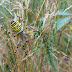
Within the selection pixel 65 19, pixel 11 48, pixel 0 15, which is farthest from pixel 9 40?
pixel 65 19

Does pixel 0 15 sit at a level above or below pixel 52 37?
above

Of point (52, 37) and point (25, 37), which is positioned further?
point (52, 37)

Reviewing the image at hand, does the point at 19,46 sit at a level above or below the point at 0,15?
below

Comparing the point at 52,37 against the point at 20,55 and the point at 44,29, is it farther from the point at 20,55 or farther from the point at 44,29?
the point at 20,55

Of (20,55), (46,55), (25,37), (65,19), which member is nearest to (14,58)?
(20,55)

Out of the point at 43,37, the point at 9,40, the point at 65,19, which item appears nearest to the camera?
the point at 9,40

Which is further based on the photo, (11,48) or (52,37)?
(52,37)

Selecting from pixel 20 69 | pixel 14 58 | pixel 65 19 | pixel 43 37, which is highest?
pixel 65 19

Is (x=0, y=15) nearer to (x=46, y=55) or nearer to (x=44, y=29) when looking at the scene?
(x=44, y=29)

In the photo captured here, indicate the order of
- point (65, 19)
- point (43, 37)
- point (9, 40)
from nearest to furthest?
point (9, 40) → point (43, 37) → point (65, 19)
